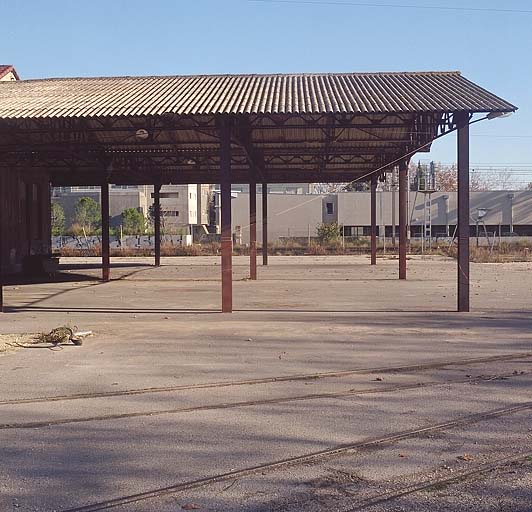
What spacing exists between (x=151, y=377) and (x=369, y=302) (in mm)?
11981

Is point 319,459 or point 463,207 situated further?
point 463,207

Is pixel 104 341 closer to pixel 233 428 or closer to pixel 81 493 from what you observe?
pixel 233 428

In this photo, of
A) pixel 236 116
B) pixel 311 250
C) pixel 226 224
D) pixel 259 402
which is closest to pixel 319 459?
pixel 259 402

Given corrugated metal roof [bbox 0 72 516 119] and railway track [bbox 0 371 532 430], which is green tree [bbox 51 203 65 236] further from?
railway track [bbox 0 371 532 430]

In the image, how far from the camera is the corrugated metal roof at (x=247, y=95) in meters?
18.7

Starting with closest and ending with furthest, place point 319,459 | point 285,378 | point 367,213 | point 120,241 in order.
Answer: point 319,459
point 285,378
point 120,241
point 367,213

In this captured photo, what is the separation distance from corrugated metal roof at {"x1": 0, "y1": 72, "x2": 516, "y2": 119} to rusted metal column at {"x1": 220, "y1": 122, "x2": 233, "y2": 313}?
0.81m

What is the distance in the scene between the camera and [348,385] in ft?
31.9

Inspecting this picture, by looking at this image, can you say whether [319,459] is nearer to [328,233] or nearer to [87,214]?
[328,233]

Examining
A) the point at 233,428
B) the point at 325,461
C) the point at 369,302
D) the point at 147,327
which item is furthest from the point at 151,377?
the point at 369,302

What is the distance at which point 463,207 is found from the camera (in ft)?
59.8

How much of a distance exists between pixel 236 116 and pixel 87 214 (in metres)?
62.2

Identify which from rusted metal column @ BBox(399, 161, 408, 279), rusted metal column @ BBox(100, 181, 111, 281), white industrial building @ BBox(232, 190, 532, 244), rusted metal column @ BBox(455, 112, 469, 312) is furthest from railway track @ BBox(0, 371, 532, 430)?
white industrial building @ BBox(232, 190, 532, 244)

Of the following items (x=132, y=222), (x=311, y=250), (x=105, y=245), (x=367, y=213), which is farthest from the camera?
(x=367, y=213)
